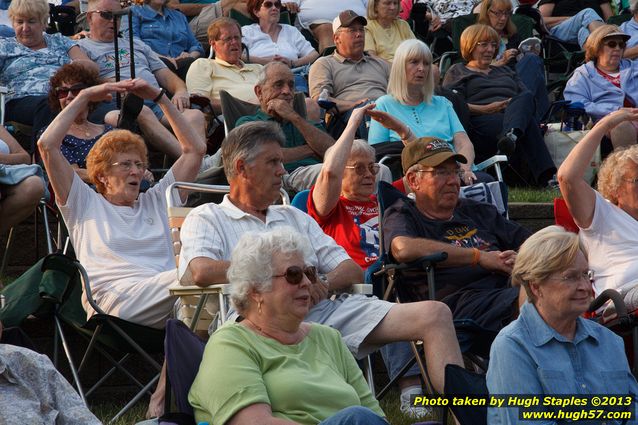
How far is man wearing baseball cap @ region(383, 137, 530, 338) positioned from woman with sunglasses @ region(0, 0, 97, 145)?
310 centimetres

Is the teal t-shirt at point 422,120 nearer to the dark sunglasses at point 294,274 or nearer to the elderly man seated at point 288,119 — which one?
the elderly man seated at point 288,119

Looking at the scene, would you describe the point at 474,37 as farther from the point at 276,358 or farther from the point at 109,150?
the point at 276,358

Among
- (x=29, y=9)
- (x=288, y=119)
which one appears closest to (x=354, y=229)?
(x=288, y=119)

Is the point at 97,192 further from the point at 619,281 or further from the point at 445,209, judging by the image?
the point at 619,281

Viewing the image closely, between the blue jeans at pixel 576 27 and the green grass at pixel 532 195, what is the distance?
13.4ft

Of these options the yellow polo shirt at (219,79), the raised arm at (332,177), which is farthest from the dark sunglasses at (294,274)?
the yellow polo shirt at (219,79)

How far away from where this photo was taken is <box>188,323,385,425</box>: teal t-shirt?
419 cm

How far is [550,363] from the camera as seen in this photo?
4379mm

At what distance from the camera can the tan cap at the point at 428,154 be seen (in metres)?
6.62

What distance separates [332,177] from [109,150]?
1153mm

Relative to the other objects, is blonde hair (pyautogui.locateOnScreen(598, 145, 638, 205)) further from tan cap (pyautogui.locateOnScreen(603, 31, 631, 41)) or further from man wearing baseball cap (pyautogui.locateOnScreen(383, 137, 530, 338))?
tan cap (pyautogui.locateOnScreen(603, 31, 631, 41))

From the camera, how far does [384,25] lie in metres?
11.1

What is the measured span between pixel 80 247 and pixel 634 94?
563cm

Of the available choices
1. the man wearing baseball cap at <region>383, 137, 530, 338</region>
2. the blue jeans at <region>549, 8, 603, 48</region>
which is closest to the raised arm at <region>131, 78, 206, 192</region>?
the man wearing baseball cap at <region>383, 137, 530, 338</region>
